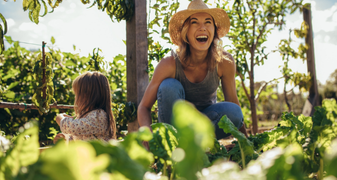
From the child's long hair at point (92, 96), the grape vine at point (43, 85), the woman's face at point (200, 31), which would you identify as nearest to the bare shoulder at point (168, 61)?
the woman's face at point (200, 31)

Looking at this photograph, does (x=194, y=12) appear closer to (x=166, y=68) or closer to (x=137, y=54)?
(x=166, y=68)

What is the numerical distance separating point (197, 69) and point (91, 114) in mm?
975

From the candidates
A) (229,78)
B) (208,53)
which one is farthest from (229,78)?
(208,53)

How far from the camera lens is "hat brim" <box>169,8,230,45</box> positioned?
6.54 ft

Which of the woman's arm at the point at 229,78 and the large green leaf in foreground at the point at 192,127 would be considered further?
the woman's arm at the point at 229,78

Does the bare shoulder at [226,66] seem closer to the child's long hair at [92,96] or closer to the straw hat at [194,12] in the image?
the straw hat at [194,12]

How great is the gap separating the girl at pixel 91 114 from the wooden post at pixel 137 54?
24cm

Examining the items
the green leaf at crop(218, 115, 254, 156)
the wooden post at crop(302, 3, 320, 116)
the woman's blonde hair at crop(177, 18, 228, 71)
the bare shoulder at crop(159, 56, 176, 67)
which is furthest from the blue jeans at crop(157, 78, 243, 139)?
the wooden post at crop(302, 3, 320, 116)

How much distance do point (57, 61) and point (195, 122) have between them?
3.81 meters

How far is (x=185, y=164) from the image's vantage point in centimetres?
25

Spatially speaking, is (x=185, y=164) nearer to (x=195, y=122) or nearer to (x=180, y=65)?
(x=195, y=122)

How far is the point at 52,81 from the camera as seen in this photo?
2.70 meters

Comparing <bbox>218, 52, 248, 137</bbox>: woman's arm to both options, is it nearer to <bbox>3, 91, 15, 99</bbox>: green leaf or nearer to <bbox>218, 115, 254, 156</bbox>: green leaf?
<bbox>218, 115, 254, 156</bbox>: green leaf

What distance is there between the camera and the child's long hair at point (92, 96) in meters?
2.24
